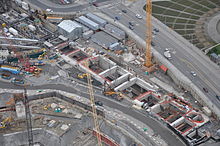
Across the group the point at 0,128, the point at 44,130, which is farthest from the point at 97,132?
the point at 0,128

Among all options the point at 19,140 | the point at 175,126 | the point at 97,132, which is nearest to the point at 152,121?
the point at 175,126

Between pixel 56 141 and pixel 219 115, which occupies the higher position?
pixel 219 115

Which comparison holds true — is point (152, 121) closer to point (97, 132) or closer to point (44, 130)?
point (97, 132)

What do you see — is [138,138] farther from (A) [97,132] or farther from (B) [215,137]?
(B) [215,137]

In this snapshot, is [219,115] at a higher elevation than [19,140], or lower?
higher

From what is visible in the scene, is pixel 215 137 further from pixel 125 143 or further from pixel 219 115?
pixel 125 143

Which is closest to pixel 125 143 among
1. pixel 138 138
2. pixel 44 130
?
pixel 138 138
